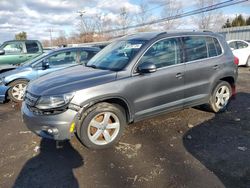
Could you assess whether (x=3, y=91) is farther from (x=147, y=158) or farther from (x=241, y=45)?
(x=241, y=45)

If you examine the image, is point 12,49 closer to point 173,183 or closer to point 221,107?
point 221,107

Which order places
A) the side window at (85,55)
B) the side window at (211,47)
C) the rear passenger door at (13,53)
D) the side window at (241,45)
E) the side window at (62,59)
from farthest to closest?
the side window at (241,45)
the rear passenger door at (13,53)
the side window at (85,55)
the side window at (62,59)
the side window at (211,47)

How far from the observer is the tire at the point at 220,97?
5.48m

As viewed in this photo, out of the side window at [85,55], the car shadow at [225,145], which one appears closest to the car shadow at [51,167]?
the car shadow at [225,145]

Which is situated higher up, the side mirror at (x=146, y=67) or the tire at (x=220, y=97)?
the side mirror at (x=146, y=67)

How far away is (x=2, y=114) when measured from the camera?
21.2ft

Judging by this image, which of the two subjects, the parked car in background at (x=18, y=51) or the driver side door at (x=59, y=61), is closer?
the driver side door at (x=59, y=61)

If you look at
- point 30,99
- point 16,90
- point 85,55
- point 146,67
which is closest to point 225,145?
point 146,67

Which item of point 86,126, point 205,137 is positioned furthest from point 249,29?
point 86,126

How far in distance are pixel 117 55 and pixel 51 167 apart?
7.57 ft

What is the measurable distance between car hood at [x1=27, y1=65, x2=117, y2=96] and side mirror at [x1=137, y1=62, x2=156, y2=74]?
1.43 feet

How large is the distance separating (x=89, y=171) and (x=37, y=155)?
3.49 ft

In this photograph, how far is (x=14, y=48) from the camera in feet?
39.1

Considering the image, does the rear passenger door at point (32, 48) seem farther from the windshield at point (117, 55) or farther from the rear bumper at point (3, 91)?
the windshield at point (117, 55)
